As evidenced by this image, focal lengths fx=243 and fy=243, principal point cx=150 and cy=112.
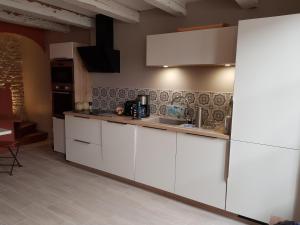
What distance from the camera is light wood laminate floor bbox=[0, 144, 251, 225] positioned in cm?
245

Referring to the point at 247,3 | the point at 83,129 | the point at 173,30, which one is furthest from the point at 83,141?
the point at 247,3

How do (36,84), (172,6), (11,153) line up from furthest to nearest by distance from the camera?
(36,84), (11,153), (172,6)

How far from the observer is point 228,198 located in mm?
2463

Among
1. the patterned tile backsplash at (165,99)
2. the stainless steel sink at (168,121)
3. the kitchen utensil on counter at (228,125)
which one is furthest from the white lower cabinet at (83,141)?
the kitchen utensil on counter at (228,125)

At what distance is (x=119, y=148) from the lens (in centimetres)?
325

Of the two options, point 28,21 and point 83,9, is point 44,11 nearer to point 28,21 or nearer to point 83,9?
point 83,9

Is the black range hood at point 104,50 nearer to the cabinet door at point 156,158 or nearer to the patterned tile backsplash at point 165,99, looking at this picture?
the patterned tile backsplash at point 165,99

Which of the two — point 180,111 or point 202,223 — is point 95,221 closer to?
point 202,223

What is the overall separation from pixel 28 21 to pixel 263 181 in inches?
161

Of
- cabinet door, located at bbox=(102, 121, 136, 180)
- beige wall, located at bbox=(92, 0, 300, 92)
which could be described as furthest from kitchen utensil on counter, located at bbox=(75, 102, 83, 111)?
cabinet door, located at bbox=(102, 121, 136, 180)

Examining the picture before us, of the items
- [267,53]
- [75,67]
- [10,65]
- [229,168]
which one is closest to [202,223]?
[229,168]

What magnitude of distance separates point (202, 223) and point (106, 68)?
2560 mm

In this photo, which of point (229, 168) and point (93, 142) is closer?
point (229, 168)

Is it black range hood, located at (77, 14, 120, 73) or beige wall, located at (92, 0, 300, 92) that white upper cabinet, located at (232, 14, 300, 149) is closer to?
beige wall, located at (92, 0, 300, 92)
